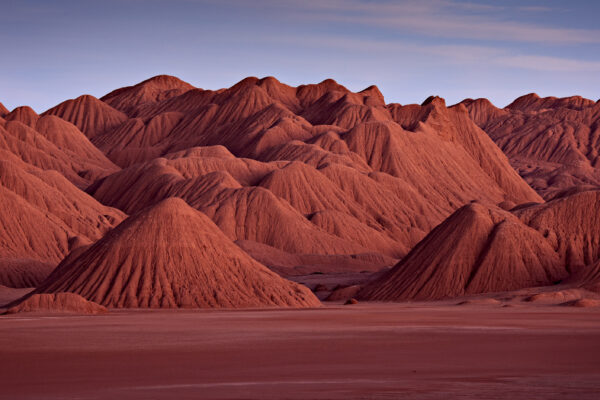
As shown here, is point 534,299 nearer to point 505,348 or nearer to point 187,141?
point 505,348

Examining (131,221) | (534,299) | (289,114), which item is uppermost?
(289,114)

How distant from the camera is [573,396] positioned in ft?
54.4

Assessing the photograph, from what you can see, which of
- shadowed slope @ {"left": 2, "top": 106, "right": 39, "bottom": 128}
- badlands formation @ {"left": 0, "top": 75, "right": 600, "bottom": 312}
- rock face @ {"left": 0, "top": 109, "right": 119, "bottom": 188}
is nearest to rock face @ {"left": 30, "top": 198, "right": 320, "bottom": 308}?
badlands formation @ {"left": 0, "top": 75, "right": 600, "bottom": 312}

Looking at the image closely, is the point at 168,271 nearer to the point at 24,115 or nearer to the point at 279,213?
the point at 279,213

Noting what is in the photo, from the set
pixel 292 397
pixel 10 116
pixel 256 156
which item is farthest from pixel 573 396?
pixel 10 116

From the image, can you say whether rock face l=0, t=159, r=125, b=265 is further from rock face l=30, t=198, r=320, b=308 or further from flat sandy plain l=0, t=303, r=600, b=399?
flat sandy plain l=0, t=303, r=600, b=399

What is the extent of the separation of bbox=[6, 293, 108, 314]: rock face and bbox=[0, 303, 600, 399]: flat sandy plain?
5735 millimetres

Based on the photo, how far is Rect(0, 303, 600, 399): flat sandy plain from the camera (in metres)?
17.7

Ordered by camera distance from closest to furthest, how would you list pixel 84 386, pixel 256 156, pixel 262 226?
pixel 84 386
pixel 262 226
pixel 256 156

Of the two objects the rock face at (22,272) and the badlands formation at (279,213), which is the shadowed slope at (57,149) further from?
the rock face at (22,272)

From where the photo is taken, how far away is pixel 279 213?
118 metres

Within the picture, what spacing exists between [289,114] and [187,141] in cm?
1987

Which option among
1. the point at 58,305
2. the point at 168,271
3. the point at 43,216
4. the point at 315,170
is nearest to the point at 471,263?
the point at 168,271

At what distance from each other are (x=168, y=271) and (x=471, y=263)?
2440cm
